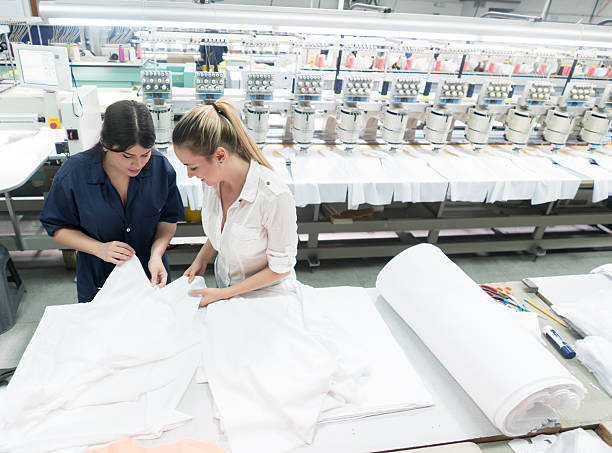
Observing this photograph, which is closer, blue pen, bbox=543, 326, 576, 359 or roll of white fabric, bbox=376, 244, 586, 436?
roll of white fabric, bbox=376, 244, 586, 436

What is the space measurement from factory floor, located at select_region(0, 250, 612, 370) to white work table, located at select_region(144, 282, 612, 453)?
1848 mm

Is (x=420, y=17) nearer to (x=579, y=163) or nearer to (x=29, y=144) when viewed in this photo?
(x=579, y=163)

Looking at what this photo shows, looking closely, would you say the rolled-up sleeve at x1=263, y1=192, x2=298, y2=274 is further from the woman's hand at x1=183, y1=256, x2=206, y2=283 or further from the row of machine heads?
the row of machine heads

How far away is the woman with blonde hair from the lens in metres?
1.26

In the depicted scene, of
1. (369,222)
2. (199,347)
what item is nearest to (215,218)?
(199,347)

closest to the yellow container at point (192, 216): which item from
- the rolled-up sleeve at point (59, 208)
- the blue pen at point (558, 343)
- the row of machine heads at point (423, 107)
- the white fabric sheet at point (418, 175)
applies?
the white fabric sheet at point (418, 175)

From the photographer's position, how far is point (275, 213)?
1.34 meters

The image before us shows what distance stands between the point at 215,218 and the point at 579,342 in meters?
1.40

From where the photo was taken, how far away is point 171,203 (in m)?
1.72

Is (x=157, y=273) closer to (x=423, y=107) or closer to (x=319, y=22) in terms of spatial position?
(x=319, y=22)

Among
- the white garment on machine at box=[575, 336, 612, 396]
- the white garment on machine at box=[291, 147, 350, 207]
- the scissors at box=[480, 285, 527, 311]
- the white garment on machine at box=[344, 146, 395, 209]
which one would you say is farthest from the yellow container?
the white garment on machine at box=[575, 336, 612, 396]

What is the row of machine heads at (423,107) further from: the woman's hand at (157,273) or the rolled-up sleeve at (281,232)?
the rolled-up sleeve at (281,232)

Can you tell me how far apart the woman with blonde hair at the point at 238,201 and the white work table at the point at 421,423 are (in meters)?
0.46

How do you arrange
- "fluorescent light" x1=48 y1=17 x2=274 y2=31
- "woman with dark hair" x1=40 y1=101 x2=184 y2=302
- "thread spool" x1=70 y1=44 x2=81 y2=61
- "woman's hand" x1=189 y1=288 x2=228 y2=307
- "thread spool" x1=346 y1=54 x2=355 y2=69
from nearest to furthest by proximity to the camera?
"woman with dark hair" x1=40 y1=101 x2=184 y2=302, "woman's hand" x1=189 y1=288 x2=228 y2=307, "fluorescent light" x1=48 y1=17 x2=274 y2=31, "thread spool" x1=346 y1=54 x2=355 y2=69, "thread spool" x1=70 y1=44 x2=81 y2=61
